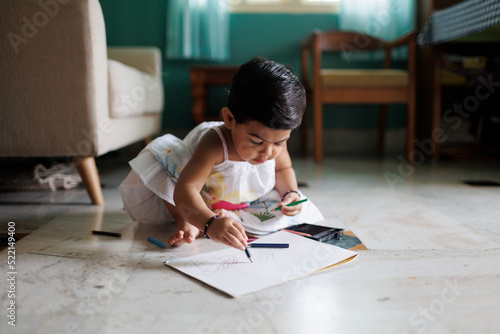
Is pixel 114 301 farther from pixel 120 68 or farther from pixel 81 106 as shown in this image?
pixel 120 68

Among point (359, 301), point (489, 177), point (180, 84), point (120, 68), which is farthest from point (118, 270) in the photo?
point (180, 84)

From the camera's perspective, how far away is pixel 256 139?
2.85 ft

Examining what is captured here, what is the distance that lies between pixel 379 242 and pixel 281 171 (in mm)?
315

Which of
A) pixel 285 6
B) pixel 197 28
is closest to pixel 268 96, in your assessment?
pixel 197 28

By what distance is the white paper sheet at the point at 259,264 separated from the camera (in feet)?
2.43

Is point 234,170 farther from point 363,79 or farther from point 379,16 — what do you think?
point 379,16

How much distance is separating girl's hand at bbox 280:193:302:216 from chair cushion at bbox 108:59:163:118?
78 centimetres

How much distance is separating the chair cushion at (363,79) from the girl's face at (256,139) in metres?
1.58

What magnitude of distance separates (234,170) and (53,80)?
2.16ft

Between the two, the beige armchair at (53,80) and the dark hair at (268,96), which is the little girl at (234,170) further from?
the beige armchair at (53,80)

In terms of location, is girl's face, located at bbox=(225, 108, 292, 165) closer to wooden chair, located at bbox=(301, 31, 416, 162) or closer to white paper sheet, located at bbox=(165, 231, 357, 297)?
white paper sheet, located at bbox=(165, 231, 357, 297)

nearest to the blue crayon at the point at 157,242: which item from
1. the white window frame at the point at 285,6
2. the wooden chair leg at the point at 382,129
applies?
the wooden chair leg at the point at 382,129

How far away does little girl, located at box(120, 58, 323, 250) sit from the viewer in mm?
846

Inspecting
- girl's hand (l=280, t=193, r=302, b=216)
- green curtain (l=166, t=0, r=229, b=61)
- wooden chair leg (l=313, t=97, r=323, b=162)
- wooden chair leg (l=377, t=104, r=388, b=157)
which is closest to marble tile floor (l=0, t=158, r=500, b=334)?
girl's hand (l=280, t=193, r=302, b=216)
